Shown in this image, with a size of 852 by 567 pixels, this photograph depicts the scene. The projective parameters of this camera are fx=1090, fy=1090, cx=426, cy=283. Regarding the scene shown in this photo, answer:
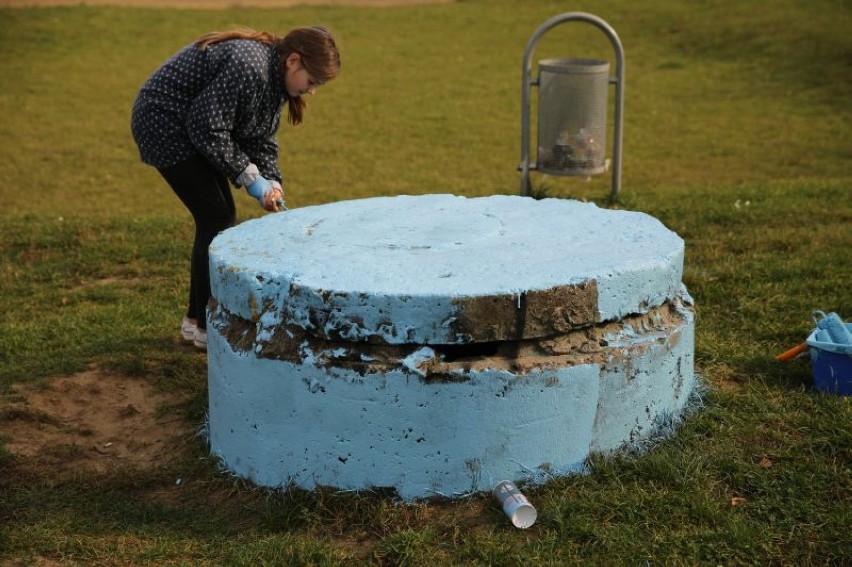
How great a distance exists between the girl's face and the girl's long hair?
0.02 meters

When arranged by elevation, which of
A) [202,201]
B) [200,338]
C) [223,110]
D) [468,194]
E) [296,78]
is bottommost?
[468,194]

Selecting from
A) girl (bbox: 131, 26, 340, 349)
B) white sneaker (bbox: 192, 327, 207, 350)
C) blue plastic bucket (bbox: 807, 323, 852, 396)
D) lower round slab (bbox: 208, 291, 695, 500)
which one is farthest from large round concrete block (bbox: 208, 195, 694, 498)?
white sneaker (bbox: 192, 327, 207, 350)

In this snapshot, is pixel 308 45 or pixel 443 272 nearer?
pixel 443 272

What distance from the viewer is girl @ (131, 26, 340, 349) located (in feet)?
14.1

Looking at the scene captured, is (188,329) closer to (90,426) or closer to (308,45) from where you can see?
(90,426)

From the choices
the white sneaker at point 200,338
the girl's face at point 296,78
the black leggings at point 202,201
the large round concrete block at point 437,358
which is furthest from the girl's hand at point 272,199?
the white sneaker at point 200,338

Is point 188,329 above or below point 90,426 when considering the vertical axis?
above

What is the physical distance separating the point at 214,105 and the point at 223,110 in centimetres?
4

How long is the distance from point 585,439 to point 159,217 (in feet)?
15.1

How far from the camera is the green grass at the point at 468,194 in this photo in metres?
3.32

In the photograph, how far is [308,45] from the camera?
14.1 feet

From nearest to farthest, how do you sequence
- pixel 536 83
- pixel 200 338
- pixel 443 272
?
pixel 443 272 → pixel 200 338 → pixel 536 83

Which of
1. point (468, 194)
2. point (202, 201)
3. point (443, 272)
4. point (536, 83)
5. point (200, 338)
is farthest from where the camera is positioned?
point (468, 194)

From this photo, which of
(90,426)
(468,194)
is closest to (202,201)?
(90,426)
